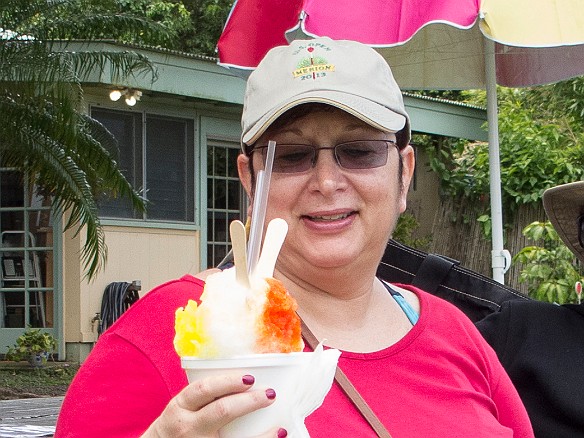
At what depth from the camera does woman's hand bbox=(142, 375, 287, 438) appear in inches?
52.9

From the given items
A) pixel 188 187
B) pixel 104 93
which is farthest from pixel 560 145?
pixel 104 93

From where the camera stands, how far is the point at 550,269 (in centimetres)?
968

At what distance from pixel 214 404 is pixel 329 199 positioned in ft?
2.41

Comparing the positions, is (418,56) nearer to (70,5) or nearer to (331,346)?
(331,346)

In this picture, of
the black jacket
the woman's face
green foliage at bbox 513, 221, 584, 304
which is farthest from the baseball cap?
green foliage at bbox 513, 221, 584, 304

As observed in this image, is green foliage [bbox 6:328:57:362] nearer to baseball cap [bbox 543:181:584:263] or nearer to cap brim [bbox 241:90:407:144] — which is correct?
baseball cap [bbox 543:181:584:263]

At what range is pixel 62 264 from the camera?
1176 centimetres

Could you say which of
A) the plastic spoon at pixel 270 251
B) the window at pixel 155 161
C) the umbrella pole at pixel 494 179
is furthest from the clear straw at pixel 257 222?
the window at pixel 155 161

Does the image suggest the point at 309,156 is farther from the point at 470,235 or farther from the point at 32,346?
the point at 470,235

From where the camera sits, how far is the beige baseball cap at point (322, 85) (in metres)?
1.96

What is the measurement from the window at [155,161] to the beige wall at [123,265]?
0.24 m

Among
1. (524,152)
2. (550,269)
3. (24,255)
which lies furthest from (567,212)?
(524,152)

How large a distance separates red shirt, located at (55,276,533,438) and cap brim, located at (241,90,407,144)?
33 centimetres

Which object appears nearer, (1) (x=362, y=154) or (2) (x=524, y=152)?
(1) (x=362, y=154)
